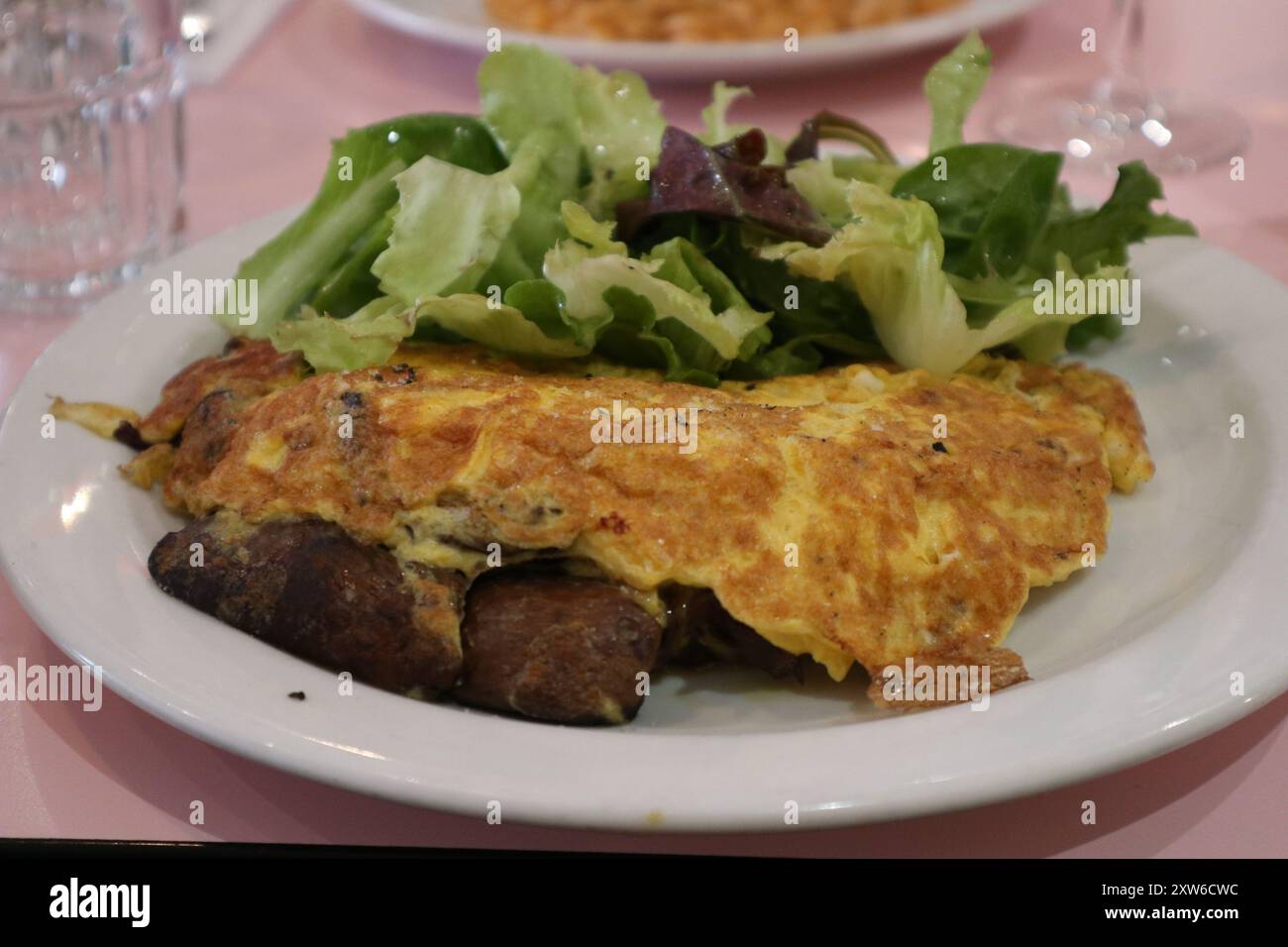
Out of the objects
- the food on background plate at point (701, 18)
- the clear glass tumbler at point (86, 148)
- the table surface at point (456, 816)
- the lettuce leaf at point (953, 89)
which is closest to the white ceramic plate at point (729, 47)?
the food on background plate at point (701, 18)

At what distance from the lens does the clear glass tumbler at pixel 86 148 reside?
9.59ft

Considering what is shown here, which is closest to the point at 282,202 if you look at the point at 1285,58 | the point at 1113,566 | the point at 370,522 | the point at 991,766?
the point at 370,522

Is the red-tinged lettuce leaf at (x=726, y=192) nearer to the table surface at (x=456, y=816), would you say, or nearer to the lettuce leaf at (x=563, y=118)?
the lettuce leaf at (x=563, y=118)

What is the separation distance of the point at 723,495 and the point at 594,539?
18cm

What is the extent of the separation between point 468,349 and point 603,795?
0.93 meters

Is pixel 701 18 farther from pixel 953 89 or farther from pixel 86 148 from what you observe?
pixel 86 148

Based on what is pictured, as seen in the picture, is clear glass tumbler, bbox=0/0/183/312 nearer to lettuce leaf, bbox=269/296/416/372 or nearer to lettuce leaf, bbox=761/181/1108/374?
lettuce leaf, bbox=269/296/416/372

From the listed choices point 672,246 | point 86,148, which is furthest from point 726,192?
point 86,148

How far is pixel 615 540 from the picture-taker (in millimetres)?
1621

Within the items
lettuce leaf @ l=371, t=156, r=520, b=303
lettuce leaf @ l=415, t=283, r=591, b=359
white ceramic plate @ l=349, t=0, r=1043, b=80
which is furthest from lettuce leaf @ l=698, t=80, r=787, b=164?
white ceramic plate @ l=349, t=0, r=1043, b=80

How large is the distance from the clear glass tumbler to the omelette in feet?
4.62

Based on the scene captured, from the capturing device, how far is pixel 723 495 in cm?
166

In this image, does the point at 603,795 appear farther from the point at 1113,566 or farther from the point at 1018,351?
the point at 1018,351

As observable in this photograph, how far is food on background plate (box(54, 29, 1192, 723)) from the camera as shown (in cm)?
162
